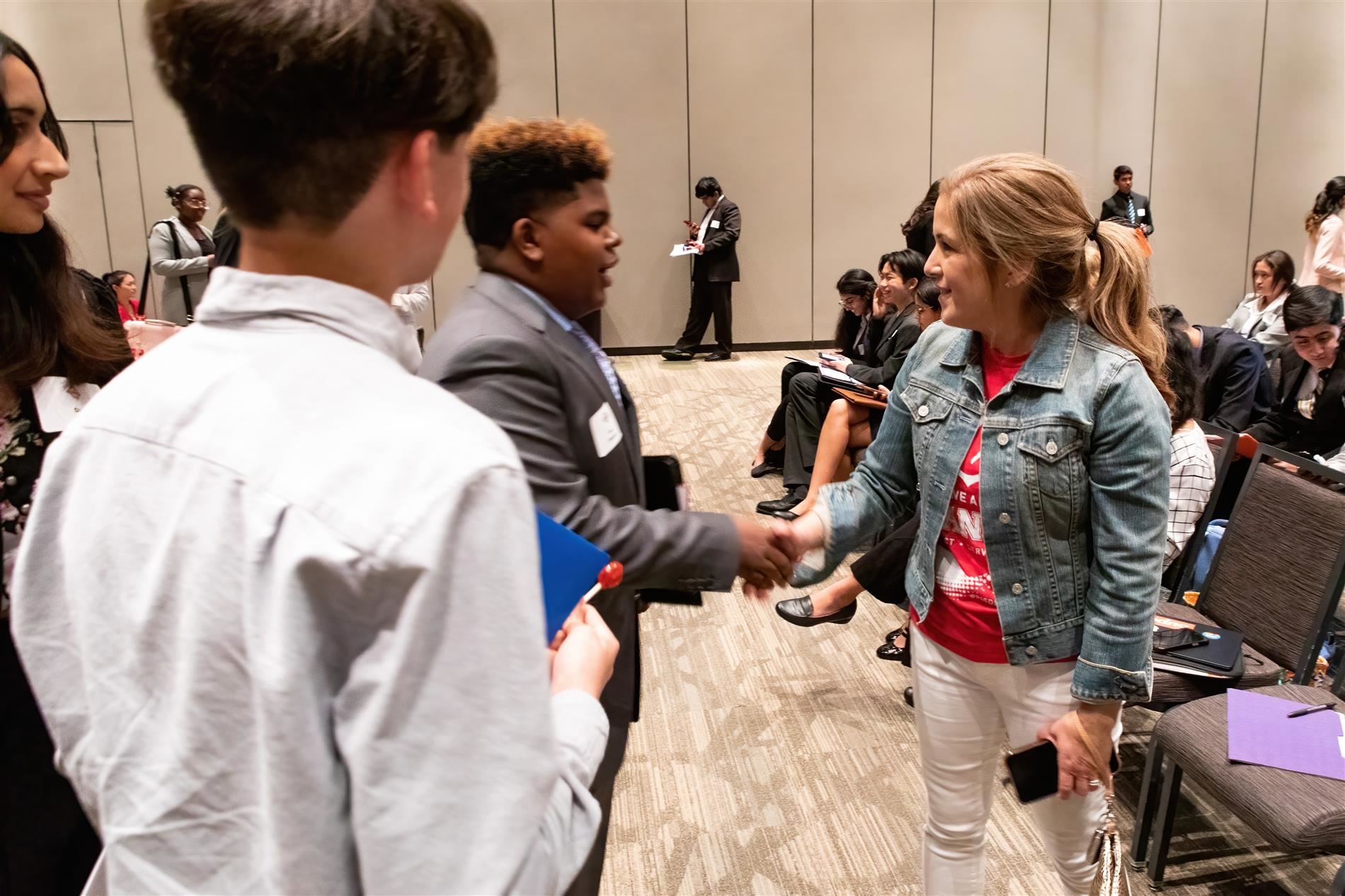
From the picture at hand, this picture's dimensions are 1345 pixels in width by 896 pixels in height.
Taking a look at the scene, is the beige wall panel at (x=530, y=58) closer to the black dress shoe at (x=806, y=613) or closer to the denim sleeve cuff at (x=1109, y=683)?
the black dress shoe at (x=806, y=613)

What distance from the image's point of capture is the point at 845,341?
6234mm

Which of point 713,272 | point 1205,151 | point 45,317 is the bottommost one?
point 713,272

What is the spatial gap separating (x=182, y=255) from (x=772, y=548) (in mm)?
7397

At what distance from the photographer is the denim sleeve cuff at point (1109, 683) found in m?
1.69

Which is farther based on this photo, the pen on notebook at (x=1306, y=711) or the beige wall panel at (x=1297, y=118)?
the beige wall panel at (x=1297, y=118)

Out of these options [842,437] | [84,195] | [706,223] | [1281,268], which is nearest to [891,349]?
[842,437]

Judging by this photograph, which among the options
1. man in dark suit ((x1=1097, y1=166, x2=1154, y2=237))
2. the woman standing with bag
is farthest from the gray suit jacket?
man in dark suit ((x1=1097, y1=166, x2=1154, y2=237))

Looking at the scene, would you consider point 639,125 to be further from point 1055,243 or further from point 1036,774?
point 1036,774

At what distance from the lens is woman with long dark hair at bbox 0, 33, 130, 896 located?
1.38 metres

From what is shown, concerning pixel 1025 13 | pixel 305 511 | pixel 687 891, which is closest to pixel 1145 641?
pixel 687 891

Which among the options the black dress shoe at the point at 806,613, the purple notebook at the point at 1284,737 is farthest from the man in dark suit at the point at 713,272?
the purple notebook at the point at 1284,737

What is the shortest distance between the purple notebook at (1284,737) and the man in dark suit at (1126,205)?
9.07m

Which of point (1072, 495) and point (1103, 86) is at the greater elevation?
point (1103, 86)

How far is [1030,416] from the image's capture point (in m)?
1.71
